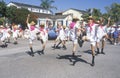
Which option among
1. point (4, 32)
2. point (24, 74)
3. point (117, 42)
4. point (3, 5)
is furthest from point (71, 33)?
point (3, 5)

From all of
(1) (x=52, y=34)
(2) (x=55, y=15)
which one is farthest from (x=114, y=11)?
(1) (x=52, y=34)

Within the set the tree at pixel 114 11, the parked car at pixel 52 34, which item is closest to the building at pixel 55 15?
the tree at pixel 114 11

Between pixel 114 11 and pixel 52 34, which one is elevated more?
pixel 114 11

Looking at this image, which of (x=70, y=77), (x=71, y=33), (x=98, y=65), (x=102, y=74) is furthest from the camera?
(x=71, y=33)

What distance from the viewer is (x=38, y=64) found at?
11.8 metres

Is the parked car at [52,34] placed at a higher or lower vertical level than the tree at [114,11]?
lower

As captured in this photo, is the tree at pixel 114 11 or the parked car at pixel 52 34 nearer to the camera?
the parked car at pixel 52 34

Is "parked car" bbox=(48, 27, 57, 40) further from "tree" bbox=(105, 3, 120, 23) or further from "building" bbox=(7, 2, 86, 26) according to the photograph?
"tree" bbox=(105, 3, 120, 23)

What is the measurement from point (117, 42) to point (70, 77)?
17.6 meters

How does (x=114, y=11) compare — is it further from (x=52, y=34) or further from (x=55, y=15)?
(x=52, y=34)

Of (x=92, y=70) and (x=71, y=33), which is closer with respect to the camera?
(x=92, y=70)

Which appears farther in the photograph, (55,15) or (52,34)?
(55,15)

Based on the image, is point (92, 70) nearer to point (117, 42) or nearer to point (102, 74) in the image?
point (102, 74)

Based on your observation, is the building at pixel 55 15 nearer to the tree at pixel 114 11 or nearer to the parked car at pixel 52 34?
the tree at pixel 114 11
